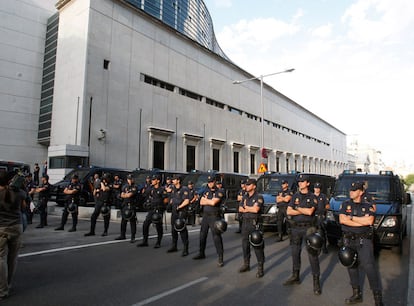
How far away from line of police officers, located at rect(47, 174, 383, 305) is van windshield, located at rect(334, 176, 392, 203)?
83 centimetres

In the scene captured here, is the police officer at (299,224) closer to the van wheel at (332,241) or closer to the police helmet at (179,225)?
the police helmet at (179,225)

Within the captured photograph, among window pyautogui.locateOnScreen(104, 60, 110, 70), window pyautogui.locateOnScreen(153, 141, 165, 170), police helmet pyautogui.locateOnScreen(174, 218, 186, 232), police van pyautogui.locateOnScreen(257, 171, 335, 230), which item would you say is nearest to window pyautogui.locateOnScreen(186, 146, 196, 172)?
window pyautogui.locateOnScreen(153, 141, 165, 170)

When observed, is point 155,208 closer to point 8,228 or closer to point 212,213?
point 212,213

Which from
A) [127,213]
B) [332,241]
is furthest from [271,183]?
[127,213]

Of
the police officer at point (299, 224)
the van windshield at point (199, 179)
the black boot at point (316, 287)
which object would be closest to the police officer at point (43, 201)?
the van windshield at point (199, 179)

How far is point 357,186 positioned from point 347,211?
0.40 metres

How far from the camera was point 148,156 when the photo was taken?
2631 cm

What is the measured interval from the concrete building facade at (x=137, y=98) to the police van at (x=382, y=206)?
18.0 meters

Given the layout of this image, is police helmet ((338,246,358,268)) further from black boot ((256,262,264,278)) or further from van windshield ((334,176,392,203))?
van windshield ((334,176,392,203))

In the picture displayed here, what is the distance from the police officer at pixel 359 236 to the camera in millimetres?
4098

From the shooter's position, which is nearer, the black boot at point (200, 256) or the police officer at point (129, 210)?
the black boot at point (200, 256)

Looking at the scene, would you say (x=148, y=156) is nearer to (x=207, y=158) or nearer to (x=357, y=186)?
(x=207, y=158)

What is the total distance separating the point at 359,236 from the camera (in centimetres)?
425

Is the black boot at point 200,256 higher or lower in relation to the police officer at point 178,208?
lower
